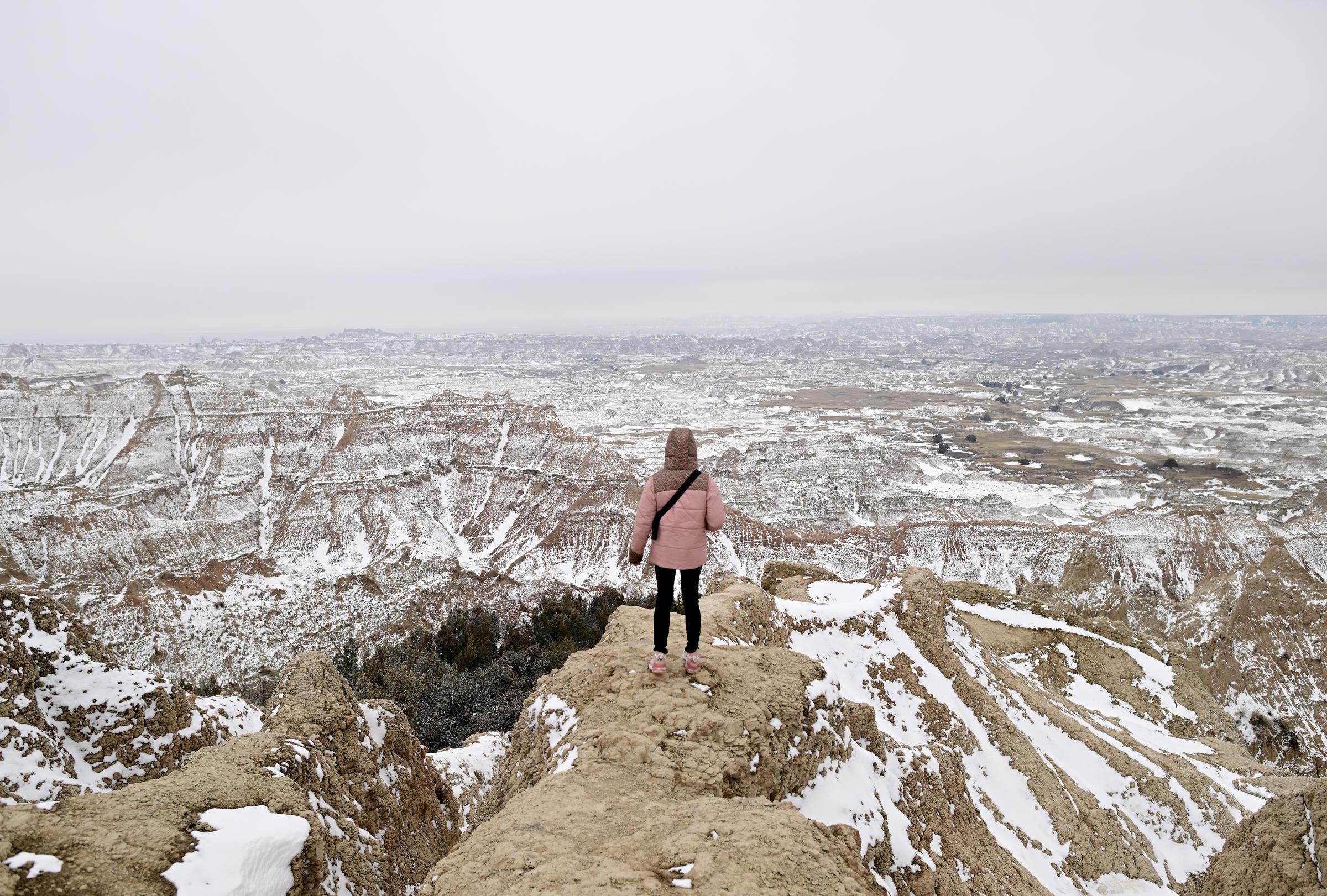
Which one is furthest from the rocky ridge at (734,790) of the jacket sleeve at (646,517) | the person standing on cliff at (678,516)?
the jacket sleeve at (646,517)

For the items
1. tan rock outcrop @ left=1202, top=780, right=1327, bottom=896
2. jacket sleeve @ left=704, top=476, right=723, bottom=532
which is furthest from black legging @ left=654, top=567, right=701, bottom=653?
tan rock outcrop @ left=1202, top=780, right=1327, bottom=896

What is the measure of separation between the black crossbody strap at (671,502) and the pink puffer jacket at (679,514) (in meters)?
0.03

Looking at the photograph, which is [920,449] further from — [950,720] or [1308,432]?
[950,720]

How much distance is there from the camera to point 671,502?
6.60 metres

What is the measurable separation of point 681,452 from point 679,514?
0.76 meters

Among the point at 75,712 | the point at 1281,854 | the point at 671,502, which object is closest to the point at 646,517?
the point at 671,502

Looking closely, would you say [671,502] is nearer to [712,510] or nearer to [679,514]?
[679,514]

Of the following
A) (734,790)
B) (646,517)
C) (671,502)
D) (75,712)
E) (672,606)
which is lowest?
(75,712)

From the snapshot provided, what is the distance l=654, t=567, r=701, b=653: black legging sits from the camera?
6816 millimetres

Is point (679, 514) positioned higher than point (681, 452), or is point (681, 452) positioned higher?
point (681, 452)

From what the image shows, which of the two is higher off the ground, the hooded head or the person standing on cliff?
the hooded head

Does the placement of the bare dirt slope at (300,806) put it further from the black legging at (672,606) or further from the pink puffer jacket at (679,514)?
the pink puffer jacket at (679,514)

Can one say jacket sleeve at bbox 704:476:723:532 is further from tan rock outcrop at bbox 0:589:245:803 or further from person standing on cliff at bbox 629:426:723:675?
tan rock outcrop at bbox 0:589:245:803

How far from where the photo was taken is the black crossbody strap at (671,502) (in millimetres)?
6616
